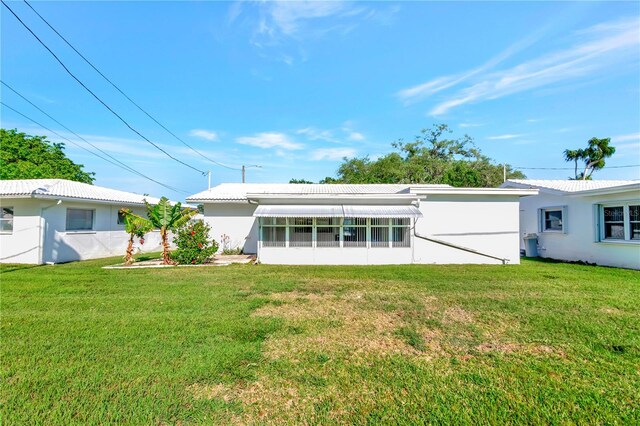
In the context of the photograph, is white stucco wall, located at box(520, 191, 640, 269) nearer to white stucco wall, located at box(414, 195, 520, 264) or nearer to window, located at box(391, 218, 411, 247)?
white stucco wall, located at box(414, 195, 520, 264)

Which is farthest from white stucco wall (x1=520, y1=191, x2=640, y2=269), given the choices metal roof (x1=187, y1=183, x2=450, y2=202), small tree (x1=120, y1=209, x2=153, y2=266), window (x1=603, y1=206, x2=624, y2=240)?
small tree (x1=120, y1=209, x2=153, y2=266)

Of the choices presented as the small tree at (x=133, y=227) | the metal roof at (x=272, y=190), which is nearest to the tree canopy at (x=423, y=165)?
the metal roof at (x=272, y=190)

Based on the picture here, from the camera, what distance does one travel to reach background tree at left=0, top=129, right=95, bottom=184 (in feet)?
94.0

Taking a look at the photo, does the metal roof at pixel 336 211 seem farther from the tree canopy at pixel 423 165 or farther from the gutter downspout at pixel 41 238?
the tree canopy at pixel 423 165

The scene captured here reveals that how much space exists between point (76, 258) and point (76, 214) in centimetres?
266

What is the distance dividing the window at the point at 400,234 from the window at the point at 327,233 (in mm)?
3048

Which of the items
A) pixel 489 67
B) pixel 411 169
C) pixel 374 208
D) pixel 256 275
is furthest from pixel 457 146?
pixel 256 275

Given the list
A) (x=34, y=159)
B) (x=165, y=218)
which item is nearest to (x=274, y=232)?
(x=165, y=218)

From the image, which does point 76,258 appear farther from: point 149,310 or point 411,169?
point 411,169

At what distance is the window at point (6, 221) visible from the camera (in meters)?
15.8

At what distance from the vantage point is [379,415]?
11.4ft

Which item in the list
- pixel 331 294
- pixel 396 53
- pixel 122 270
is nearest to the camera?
pixel 331 294

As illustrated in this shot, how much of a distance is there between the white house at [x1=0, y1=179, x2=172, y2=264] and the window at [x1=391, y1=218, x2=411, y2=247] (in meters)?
17.8

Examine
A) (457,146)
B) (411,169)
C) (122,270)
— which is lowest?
(122,270)
